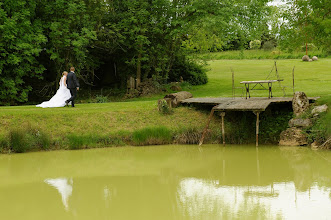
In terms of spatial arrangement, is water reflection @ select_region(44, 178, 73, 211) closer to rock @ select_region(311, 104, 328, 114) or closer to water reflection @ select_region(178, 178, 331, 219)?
water reflection @ select_region(178, 178, 331, 219)

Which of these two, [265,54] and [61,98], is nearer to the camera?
[61,98]

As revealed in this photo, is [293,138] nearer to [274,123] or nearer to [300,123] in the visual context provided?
[300,123]

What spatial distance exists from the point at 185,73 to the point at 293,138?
16.9 metres

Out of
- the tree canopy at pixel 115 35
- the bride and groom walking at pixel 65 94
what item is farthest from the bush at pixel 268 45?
the bride and groom walking at pixel 65 94

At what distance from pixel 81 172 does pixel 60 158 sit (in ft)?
8.31

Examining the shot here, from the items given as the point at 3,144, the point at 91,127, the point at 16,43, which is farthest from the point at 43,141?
the point at 16,43

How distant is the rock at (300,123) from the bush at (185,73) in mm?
15512

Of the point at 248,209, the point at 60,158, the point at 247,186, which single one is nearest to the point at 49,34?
the point at 60,158

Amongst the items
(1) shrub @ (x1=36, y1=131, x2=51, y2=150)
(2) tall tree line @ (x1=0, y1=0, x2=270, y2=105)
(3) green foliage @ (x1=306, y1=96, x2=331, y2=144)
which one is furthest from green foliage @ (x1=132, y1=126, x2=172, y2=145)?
(2) tall tree line @ (x1=0, y1=0, x2=270, y2=105)

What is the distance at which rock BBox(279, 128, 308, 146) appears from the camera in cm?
1875

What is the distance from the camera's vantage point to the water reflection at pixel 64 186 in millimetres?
11688

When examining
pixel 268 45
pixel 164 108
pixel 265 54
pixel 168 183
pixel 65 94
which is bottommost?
pixel 168 183

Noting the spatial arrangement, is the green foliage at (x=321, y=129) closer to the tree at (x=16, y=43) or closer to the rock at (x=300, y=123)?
the rock at (x=300, y=123)

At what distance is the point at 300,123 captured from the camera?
1900cm
